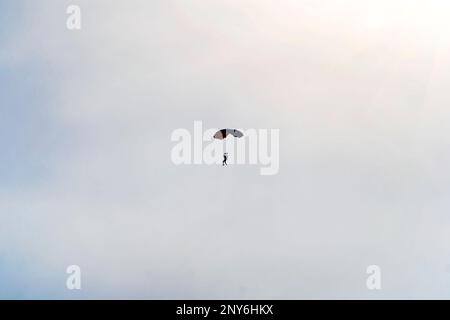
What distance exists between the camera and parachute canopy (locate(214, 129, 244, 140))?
4503 inches

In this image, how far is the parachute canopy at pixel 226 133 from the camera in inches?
4503

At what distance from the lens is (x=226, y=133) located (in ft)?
382
